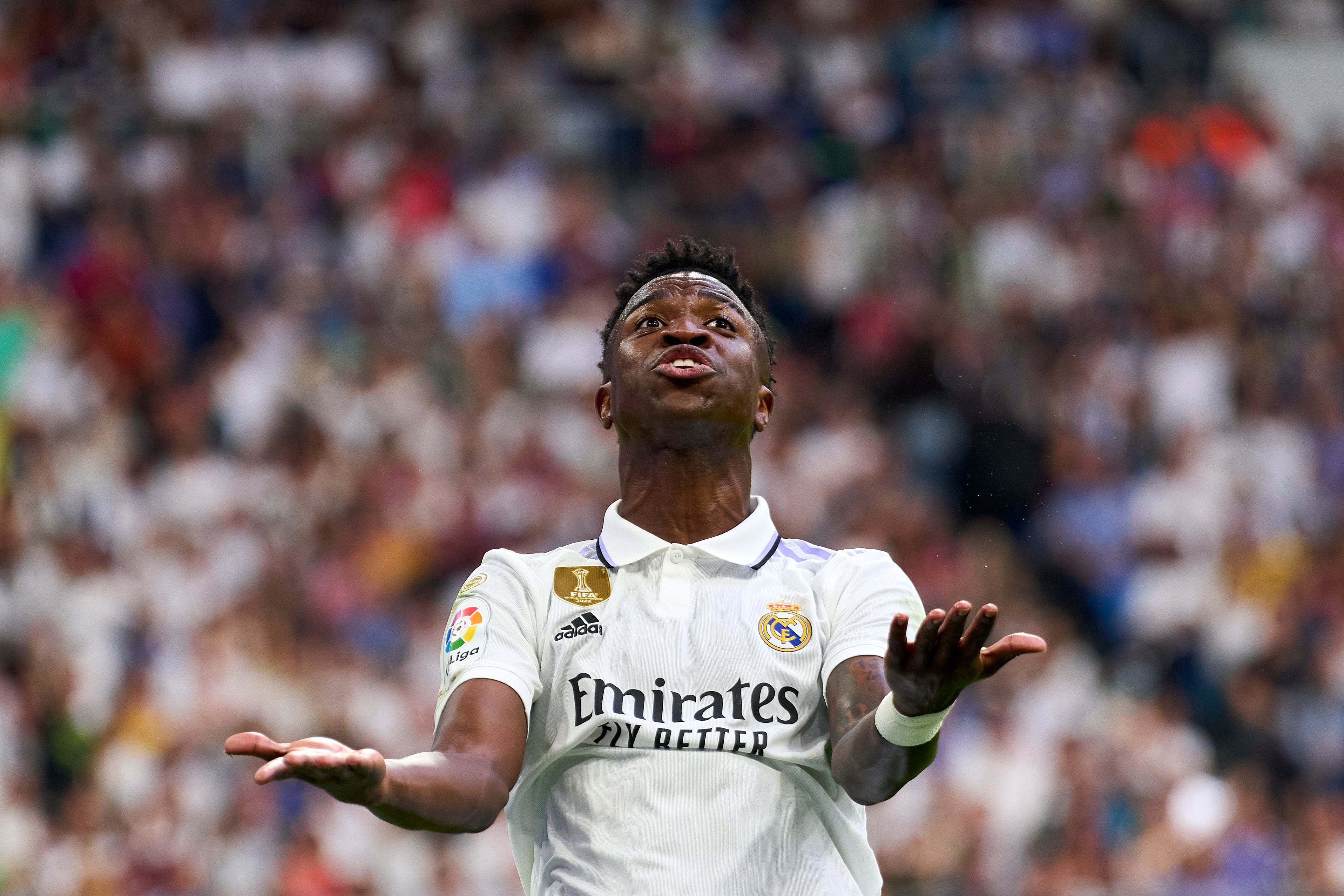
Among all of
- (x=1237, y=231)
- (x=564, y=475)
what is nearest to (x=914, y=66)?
(x=1237, y=231)

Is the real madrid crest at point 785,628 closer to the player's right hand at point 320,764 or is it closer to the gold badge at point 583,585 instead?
the gold badge at point 583,585

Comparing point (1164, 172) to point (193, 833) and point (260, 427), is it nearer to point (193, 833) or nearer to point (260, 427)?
point (260, 427)

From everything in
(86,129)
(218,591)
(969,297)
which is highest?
(86,129)

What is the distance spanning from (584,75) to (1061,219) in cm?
353

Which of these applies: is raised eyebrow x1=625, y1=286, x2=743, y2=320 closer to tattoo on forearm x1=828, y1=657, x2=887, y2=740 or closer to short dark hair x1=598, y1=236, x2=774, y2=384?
short dark hair x1=598, y1=236, x2=774, y2=384

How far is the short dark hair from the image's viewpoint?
4.46 metres

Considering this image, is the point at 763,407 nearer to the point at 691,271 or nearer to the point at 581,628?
the point at 691,271

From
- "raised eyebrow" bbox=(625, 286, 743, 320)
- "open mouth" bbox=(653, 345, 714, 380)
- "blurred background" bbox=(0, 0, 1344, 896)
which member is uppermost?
"raised eyebrow" bbox=(625, 286, 743, 320)

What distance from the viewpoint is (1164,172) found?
1196cm

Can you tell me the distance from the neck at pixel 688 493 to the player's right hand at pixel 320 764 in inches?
46.4

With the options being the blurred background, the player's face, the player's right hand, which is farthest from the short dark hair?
the blurred background

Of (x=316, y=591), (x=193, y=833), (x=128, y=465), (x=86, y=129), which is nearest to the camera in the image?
(x=193, y=833)

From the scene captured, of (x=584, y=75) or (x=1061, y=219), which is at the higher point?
(x=584, y=75)

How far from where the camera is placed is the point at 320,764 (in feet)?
9.81
